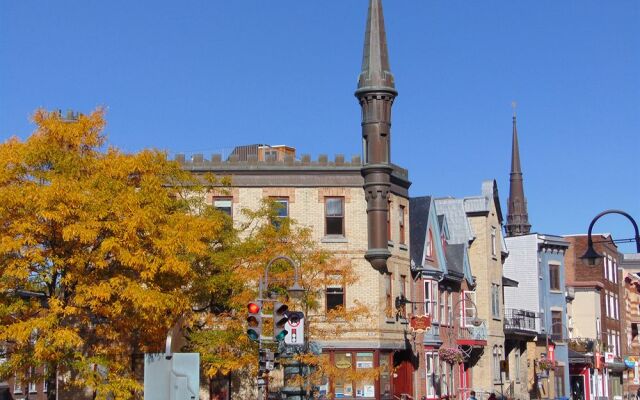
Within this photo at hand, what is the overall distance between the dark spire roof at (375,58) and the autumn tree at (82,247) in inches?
694

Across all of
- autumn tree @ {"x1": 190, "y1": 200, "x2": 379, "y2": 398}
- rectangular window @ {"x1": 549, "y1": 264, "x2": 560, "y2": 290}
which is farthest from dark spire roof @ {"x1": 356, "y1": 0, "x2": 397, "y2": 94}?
rectangular window @ {"x1": 549, "y1": 264, "x2": 560, "y2": 290}

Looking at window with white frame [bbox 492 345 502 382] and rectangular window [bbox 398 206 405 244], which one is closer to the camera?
rectangular window [bbox 398 206 405 244]

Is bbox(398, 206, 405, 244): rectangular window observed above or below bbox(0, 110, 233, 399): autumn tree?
above

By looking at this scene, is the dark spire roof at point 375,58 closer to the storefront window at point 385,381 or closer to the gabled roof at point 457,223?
the gabled roof at point 457,223

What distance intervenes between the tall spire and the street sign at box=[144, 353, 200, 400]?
96.6 meters

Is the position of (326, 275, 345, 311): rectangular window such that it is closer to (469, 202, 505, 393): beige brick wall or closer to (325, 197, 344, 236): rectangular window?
(325, 197, 344, 236): rectangular window

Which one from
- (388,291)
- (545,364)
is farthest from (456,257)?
(545,364)

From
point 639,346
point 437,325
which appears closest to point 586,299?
point 639,346

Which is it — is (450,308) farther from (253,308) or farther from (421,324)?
(253,308)

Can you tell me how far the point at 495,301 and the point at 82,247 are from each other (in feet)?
119

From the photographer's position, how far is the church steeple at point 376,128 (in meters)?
49.1

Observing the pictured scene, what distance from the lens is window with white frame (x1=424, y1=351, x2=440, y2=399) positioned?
5453 centimetres

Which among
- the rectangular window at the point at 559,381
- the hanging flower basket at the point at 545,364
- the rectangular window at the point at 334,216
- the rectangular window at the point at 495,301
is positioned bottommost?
the rectangular window at the point at 559,381

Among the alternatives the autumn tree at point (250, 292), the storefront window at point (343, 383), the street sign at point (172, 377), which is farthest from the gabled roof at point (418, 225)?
the street sign at point (172, 377)
